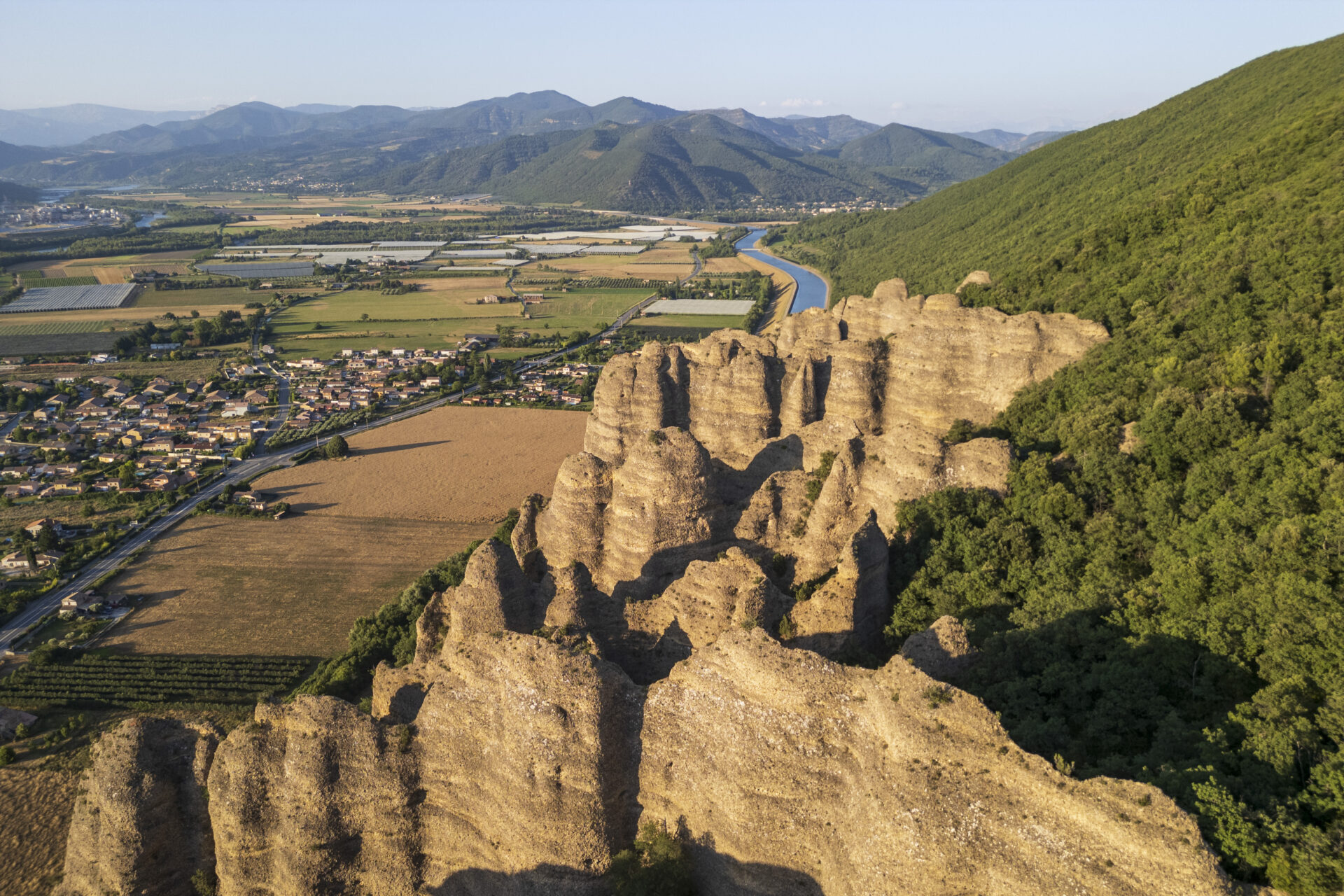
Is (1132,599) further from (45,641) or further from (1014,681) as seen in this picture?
(45,641)

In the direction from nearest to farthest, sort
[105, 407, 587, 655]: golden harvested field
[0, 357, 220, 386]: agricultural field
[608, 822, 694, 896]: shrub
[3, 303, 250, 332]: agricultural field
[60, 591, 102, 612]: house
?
[608, 822, 694, 896]: shrub < [105, 407, 587, 655]: golden harvested field < [60, 591, 102, 612]: house < [0, 357, 220, 386]: agricultural field < [3, 303, 250, 332]: agricultural field

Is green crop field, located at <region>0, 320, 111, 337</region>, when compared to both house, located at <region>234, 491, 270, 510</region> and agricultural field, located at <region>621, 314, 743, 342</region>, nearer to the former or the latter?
house, located at <region>234, 491, 270, 510</region>

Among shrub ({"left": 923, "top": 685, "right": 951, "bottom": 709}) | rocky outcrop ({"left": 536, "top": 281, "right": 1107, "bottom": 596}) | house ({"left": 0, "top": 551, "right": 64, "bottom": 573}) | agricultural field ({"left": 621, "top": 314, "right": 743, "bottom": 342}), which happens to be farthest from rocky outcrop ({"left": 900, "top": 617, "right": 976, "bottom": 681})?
agricultural field ({"left": 621, "top": 314, "right": 743, "bottom": 342})

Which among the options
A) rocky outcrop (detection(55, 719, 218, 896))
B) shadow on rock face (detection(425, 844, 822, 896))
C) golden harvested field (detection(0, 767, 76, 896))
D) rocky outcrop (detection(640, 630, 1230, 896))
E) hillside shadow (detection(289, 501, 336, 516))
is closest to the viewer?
rocky outcrop (detection(640, 630, 1230, 896))

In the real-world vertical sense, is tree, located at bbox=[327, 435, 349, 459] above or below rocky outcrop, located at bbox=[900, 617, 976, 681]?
below

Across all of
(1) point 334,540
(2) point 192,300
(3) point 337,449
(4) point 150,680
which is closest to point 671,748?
(4) point 150,680

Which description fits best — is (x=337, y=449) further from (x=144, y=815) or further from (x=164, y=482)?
(x=144, y=815)

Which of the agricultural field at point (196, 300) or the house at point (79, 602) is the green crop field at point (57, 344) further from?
the house at point (79, 602)
